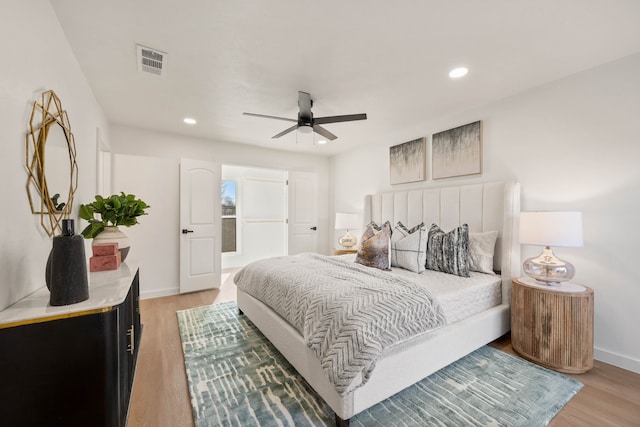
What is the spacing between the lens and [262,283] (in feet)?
7.92

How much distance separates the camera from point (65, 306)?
1.06 metres

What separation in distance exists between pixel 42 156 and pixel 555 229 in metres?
3.32

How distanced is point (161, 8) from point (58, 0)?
0.56 metres

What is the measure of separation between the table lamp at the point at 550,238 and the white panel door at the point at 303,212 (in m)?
3.55

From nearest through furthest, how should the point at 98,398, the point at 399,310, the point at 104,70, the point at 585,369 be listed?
the point at 98,398 < the point at 399,310 < the point at 585,369 < the point at 104,70

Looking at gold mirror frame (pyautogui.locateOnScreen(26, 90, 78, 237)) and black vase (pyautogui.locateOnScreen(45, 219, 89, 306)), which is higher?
gold mirror frame (pyautogui.locateOnScreen(26, 90, 78, 237))

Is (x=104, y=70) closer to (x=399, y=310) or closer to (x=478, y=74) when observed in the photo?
(x=399, y=310)

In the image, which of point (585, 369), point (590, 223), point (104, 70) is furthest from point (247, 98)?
point (585, 369)

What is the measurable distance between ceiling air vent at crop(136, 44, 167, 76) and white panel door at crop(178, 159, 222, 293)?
5.74 feet

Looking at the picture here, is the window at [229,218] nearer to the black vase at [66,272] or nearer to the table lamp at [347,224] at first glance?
the table lamp at [347,224]

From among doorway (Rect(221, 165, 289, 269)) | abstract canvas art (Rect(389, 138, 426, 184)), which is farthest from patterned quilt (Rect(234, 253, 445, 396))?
doorway (Rect(221, 165, 289, 269))

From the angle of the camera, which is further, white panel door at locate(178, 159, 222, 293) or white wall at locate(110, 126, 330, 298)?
white panel door at locate(178, 159, 222, 293)

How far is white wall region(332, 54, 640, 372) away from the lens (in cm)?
198

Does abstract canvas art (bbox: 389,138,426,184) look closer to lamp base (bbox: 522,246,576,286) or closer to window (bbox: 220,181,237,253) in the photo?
lamp base (bbox: 522,246,576,286)
